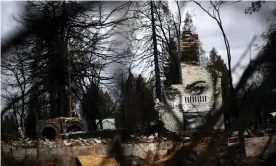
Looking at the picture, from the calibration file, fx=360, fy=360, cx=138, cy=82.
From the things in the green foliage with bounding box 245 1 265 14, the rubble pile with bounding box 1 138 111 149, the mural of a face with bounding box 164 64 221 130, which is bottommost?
the rubble pile with bounding box 1 138 111 149

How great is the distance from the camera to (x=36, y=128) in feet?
7.91

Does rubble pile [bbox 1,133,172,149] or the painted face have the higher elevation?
the painted face

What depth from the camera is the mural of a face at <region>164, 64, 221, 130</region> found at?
207cm

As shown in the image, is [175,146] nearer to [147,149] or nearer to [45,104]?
[147,149]

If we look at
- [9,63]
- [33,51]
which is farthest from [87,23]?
[9,63]

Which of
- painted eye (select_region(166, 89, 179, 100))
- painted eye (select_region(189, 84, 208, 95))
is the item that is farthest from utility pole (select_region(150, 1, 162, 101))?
painted eye (select_region(189, 84, 208, 95))

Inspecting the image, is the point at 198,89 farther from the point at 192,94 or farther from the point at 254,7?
the point at 254,7

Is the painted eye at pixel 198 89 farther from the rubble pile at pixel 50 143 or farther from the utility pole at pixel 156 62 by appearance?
the rubble pile at pixel 50 143

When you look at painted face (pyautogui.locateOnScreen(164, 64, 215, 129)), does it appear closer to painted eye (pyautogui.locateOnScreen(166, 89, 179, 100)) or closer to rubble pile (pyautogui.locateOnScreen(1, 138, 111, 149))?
painted eye (pyautogui.locateOnScreen(166, 89, 179, 100))

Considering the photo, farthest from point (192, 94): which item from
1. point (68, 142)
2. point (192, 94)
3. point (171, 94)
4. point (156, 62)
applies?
point (68, 142)

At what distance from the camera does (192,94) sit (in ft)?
7.63

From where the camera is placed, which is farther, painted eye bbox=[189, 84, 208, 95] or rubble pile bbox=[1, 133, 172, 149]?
painted eye bbox=[189, 84, 208, 95]

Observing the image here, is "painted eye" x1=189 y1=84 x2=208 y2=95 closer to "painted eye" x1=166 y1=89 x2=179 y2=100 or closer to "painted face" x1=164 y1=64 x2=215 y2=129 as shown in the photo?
"painted face" x1=164 y1=64 x2=215 y2=129

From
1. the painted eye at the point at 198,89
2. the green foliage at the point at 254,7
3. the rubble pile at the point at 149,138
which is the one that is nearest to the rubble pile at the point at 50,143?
the rubble pile at the point at 149,138
